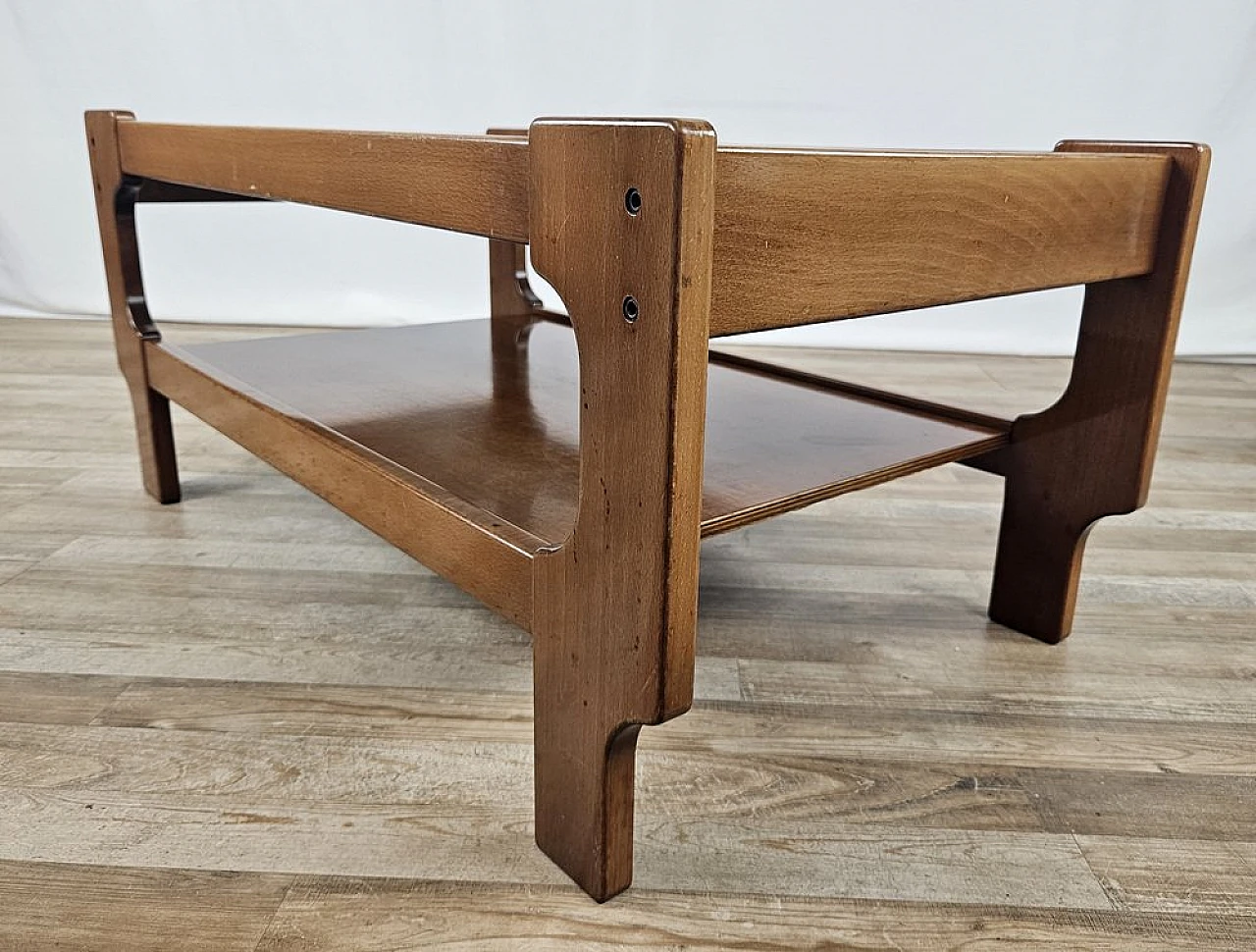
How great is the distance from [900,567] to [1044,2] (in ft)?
5.52

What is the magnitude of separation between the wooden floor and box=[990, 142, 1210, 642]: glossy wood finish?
0.06 m

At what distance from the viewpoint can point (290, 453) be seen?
99 cm

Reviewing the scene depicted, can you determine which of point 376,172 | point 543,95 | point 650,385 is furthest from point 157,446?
point 543,95

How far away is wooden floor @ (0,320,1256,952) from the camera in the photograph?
0.69m

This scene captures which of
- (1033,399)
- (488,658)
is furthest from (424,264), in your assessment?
(488,658)

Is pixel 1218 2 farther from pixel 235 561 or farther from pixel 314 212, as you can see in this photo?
pixel 235 561

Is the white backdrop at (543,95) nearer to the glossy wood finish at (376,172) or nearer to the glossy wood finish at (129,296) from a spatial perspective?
the glossy wood finish at (129,296)

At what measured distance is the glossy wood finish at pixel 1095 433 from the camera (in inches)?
35.5

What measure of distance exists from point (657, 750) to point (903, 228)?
46cm

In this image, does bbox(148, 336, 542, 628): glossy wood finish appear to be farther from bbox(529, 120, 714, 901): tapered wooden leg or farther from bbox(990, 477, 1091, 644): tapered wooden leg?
bbox(990, 477, 1091, 644): tapered wooden leg

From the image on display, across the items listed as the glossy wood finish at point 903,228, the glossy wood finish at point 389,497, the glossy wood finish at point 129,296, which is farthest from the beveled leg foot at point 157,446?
the glossy wood finish at point 903,228

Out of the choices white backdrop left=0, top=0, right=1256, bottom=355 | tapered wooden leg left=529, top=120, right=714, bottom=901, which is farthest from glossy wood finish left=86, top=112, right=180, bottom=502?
white backdrop left=0, top=0, right=1256, bottom=355

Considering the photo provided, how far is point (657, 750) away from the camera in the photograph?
87 centimetres

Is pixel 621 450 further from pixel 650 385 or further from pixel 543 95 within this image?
pixel 543 95
